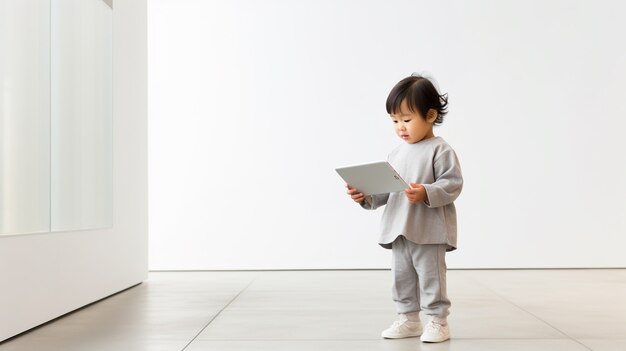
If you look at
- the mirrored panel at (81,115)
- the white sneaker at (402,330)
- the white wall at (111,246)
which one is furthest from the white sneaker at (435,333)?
the mirrored panel at (81,115)

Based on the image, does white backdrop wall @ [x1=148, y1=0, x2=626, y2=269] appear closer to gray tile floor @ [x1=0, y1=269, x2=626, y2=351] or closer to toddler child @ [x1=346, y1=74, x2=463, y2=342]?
gray tile floor @ [x1=0, y1=269, x2=626, y2=351]

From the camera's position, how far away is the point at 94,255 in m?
4.14

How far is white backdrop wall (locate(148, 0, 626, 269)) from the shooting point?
6363 mm

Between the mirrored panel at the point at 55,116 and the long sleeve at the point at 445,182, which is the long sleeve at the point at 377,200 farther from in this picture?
the mirrored panel at the point at 55,116

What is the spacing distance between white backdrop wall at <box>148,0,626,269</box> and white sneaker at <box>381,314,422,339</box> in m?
3.44

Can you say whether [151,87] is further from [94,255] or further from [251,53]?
[94,255]

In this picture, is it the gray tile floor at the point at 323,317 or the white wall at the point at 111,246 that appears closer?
the gray tile floor at the point at 323,317

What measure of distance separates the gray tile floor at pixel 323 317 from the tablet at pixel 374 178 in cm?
58

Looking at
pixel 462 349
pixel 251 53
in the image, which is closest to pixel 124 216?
pixel 251 53

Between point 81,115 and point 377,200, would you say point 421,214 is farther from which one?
point 81,115

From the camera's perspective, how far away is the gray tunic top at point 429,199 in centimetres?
281

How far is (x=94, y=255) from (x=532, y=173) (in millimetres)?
3845

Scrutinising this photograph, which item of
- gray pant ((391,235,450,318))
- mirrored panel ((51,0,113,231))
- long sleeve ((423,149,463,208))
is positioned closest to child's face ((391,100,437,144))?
long sleeve ((423,149,463,208))

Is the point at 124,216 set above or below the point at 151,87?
below
